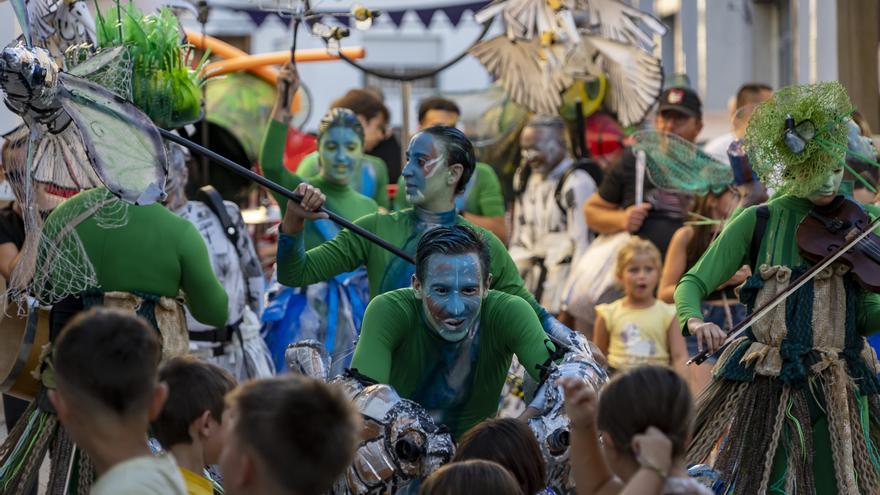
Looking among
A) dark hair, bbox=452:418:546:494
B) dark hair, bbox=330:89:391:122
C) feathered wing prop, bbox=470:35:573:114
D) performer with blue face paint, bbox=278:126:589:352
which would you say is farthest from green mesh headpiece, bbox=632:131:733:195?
dark hair, bbox=452:418:546:494

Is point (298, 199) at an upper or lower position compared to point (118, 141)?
lower

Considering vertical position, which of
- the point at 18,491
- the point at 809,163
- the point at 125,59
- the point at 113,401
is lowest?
the point at 18,491

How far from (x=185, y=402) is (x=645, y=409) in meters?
1.26

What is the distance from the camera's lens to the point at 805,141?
602cm

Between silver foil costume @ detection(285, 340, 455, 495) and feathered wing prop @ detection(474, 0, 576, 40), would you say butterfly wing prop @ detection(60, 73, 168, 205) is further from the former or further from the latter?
feathered wing prop @ detection(474, 0, 576, 40)

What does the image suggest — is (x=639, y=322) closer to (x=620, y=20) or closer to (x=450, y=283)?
(x=620, y=20)

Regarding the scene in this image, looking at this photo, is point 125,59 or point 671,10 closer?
point 125,59

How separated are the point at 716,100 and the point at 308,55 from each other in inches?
395

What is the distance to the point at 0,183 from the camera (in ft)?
24.6

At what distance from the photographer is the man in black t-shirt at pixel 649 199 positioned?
9.66 metres

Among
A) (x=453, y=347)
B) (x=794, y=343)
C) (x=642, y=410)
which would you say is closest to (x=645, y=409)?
(x=642, y=410)

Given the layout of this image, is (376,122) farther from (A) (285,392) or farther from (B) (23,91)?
(A) (285,392)

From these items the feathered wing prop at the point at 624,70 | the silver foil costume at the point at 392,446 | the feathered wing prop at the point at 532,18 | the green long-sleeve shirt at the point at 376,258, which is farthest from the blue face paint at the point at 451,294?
the feathered wing prop at the point at 624,70

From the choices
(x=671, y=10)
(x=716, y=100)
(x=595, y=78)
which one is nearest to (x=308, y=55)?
(x=595, y=78)
